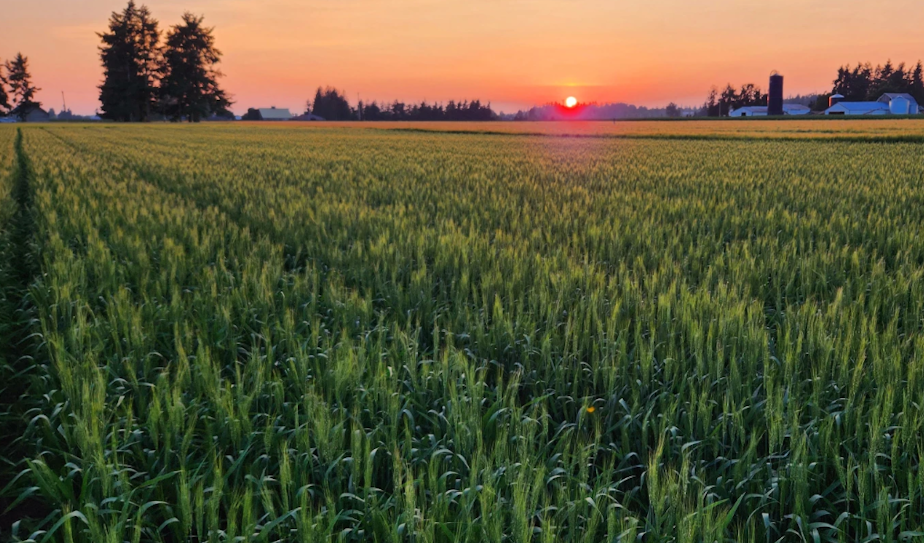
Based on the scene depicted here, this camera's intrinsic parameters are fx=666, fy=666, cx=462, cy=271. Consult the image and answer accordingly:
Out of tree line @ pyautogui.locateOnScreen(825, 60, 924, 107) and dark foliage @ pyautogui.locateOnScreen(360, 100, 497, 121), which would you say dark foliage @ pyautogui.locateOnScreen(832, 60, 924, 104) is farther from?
dark foliage @ pyautogui.locateOnScreen(360, 100, 497, 121)

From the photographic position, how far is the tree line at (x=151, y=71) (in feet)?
291

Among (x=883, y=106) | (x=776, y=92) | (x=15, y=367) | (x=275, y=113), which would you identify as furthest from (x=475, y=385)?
(x=275, y=113)

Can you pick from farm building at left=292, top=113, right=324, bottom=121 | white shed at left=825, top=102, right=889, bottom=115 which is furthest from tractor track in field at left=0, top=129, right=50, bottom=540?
farm building at left=292, top=113, right=324, bottom=121

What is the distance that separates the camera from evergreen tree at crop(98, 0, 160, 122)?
290ft

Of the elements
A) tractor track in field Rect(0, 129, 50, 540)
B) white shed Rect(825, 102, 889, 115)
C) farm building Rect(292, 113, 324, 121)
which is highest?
farm building Rect(292, 113, 324, 121)

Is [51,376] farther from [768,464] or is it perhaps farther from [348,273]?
[768,464]

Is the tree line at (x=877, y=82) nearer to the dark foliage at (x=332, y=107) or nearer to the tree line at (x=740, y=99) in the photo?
the tree line at (x=740, y=99)

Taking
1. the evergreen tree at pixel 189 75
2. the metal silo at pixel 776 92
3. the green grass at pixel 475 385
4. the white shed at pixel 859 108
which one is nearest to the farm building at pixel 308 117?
A: the evergreen tree at pixel 189 75

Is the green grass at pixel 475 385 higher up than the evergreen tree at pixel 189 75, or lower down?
lower down

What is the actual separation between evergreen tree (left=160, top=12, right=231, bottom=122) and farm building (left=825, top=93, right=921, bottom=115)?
91.9 m

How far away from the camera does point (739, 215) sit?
8.30m

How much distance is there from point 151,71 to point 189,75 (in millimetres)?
4991

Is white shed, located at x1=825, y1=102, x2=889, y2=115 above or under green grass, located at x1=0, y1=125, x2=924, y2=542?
above

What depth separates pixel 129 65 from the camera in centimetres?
8906
